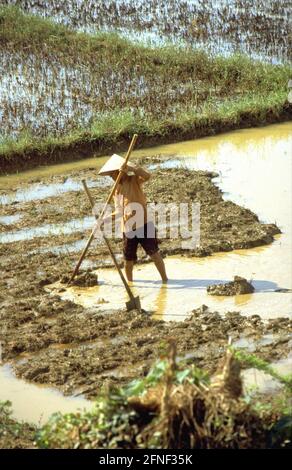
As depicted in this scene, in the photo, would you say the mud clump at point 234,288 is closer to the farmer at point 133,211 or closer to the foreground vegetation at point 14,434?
the farmer at point 133,211

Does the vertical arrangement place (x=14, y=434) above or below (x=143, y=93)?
below

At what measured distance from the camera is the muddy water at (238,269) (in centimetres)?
666

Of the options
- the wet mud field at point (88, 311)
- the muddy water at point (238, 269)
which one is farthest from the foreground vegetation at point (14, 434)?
the muddy water at point (238, 269)

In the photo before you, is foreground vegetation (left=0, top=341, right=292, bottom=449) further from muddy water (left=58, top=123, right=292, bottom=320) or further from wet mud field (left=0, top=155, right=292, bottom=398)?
muddy water (left=58, top=123, right=292, bottom=320)

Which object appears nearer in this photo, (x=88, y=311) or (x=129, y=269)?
(x=88, y=311)

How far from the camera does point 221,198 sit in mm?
8953

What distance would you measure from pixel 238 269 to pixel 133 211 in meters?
1.02

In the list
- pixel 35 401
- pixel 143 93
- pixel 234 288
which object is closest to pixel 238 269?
pixel 234 288

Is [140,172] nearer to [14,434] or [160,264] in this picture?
[160,264]

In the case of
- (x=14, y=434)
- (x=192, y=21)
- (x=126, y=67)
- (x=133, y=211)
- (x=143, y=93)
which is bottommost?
(x=14, y=434)

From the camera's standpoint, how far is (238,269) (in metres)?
→ 7.31

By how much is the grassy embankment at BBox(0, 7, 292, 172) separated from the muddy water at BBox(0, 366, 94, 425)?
508cm

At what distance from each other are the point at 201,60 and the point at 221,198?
4706 millimetres

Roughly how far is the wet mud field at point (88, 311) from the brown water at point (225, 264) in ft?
0.33
